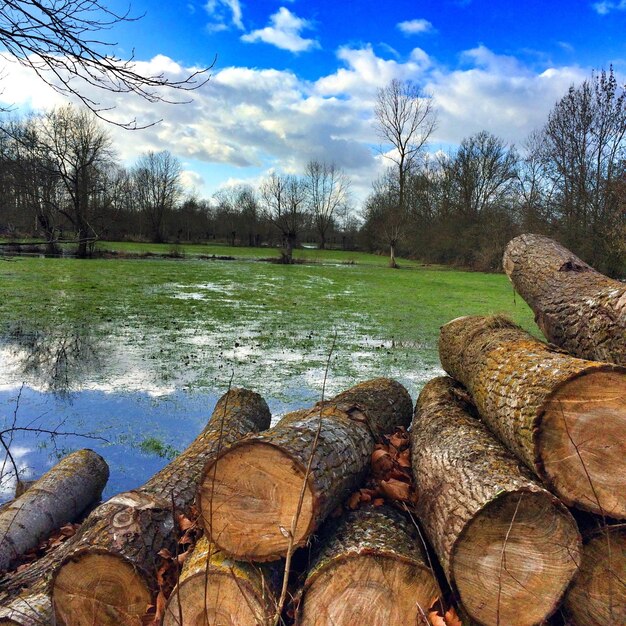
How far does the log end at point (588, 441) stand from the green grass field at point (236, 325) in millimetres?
1204

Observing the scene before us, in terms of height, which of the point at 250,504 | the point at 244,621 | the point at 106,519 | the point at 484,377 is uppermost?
the point at 484,377

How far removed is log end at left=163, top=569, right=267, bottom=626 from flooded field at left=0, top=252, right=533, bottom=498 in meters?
1.18

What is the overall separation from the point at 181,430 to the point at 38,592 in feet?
10.5

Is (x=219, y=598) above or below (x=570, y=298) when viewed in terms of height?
below

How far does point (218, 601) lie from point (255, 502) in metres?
0.45

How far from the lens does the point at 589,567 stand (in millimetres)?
2309

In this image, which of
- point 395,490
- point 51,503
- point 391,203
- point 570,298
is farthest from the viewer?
point 391,203

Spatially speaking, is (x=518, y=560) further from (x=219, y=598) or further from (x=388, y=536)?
(x=219, y=598)

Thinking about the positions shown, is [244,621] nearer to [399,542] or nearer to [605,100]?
[399,542]

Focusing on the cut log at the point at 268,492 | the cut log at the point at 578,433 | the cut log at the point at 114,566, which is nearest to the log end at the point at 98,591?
the cut log at the point at 114,566

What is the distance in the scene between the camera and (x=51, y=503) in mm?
3793

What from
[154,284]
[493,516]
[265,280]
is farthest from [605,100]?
[493,516]

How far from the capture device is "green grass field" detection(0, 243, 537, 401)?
319 inches

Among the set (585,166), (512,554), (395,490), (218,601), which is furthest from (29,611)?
(585,166)
